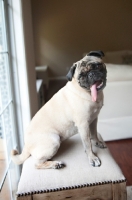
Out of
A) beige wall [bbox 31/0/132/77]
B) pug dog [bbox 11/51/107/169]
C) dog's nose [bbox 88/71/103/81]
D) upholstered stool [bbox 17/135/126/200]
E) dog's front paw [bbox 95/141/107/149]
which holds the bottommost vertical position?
upholstered stool [bbox 17/135/126/200]

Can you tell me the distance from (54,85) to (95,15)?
7.19ft

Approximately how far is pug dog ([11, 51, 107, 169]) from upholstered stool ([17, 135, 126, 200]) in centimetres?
5

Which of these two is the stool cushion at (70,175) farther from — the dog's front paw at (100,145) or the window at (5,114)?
the window at (5,114)

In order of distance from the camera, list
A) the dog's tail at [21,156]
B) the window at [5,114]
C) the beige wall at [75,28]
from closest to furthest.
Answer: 1. the dog's tail at [21,156]
2. the window at [5,114]
3. the beige wall at [75,28]

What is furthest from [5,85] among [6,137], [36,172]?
[36,172]

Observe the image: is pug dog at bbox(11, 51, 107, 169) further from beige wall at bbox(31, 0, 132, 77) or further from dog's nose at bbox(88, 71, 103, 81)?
beige wall at bbox(31, 0, 132, 77)

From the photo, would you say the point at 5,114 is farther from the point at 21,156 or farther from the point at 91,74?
the point at 91,74

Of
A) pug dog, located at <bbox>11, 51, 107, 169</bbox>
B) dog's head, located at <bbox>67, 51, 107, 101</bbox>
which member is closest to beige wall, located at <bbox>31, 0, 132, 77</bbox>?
pug dog, located at <bbox>11, 51, 107, 169</bbox>

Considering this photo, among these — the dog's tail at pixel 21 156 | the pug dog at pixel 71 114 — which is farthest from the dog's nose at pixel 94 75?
the dog's tail at pixel 21 156

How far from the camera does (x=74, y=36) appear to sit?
249 inches

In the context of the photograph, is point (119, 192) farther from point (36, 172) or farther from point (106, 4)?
point (106, 4)

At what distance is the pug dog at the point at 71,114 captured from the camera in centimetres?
113

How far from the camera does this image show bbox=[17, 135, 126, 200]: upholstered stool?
1075mm

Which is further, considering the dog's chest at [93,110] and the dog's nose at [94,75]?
the dog's chest at [93,110]
